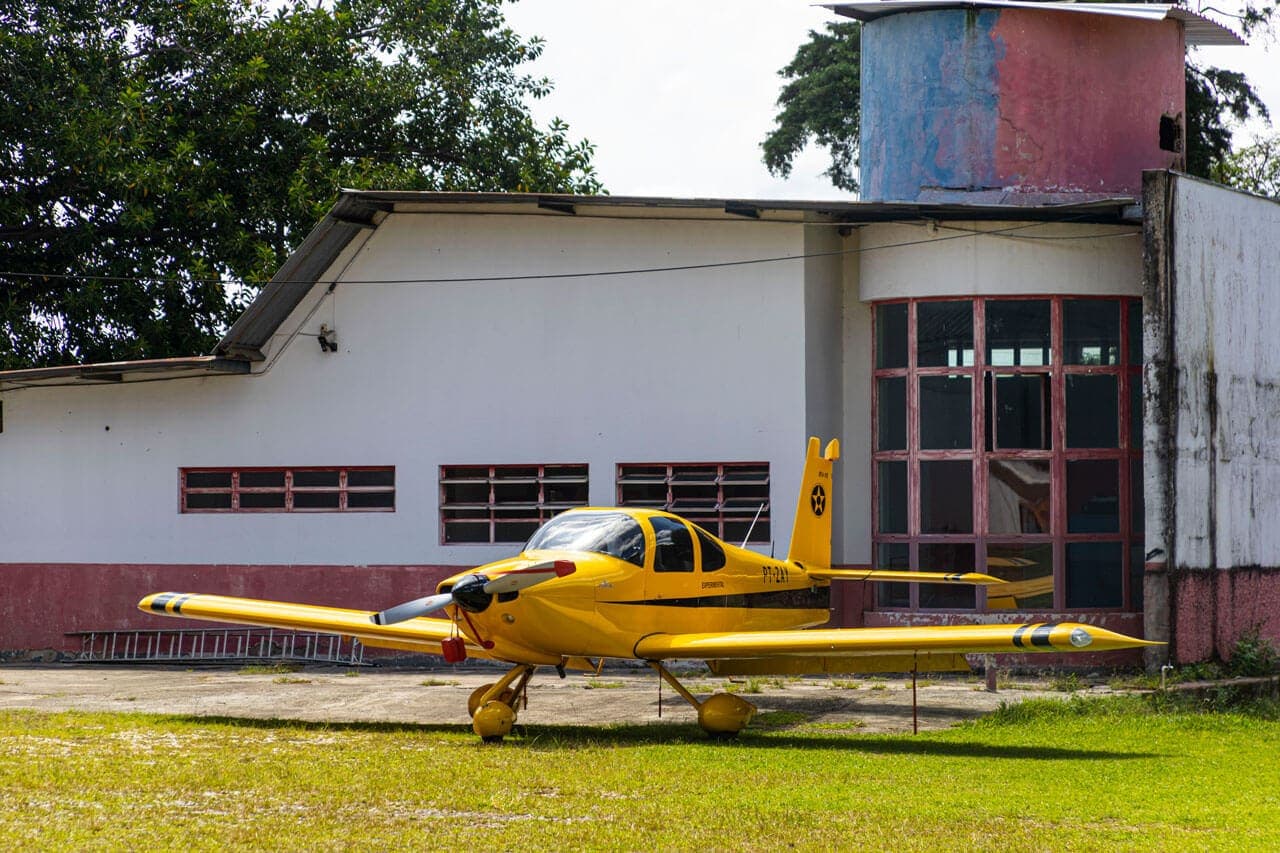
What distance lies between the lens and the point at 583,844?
812 cm

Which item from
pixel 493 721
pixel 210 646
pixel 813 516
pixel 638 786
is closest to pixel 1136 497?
pixel 813 516

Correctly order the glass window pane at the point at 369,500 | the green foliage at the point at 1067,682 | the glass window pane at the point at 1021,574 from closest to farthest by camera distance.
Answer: the green foliage at the point at 1067,682
the glass window pane at the point at 1021,574
the glass window pane at the point at 369,500

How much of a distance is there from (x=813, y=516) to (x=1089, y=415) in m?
4.62

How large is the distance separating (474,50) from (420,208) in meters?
12.9

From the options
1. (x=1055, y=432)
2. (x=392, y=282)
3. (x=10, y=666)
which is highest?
(x=392, y=282)

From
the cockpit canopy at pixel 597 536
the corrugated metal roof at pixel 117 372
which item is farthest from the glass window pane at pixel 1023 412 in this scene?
the corrugated metal roof at pixel 117 372

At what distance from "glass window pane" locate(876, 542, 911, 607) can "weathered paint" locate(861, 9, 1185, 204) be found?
4869mm

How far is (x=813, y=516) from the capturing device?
637 inches

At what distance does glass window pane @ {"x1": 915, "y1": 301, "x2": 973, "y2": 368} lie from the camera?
18734mm

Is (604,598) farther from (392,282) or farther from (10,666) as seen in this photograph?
(10,666)

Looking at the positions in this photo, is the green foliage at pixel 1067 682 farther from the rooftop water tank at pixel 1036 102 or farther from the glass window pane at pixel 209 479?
the glass window pane at pixel 209 479

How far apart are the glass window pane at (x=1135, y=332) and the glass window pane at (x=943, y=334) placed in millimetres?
1992

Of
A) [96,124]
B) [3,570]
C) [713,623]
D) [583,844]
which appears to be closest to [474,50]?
[96,124]

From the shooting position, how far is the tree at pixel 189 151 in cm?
2680
